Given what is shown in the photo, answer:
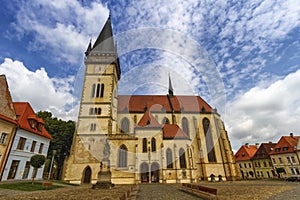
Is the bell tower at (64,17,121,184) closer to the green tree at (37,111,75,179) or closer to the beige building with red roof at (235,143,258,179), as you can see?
the green tree at (37,111,75,179)

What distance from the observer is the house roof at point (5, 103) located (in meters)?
16.2

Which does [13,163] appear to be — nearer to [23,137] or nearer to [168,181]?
[23,137]

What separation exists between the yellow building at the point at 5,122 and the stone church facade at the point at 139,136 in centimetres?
885

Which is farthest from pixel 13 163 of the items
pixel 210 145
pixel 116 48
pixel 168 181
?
pixel 210 145

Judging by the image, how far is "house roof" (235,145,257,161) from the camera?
44719mm

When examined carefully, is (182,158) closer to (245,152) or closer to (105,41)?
(105,41)

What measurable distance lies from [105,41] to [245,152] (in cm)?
4516

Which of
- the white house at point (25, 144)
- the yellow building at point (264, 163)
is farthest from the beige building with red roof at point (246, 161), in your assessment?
the white house at point (25, 144)

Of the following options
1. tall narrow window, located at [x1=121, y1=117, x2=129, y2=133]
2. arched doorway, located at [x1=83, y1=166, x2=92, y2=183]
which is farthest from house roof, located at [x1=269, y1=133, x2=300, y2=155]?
arched doorway, located at [x1=83, y1=166, x2=92, y2=183]

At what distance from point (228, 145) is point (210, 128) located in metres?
4.35

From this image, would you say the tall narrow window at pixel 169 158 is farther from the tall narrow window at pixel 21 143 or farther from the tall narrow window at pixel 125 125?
the tall narrow window at pixel 21 143

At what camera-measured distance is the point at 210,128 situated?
1265 inches

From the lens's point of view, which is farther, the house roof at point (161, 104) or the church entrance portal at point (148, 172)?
the house roof at point (161, 104)

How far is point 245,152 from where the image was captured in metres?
45.8
